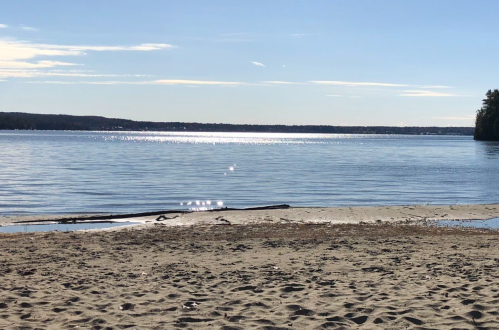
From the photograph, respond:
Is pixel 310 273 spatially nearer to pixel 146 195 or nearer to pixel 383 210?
pixel 383 210

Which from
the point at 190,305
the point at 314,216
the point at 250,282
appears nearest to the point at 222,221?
the point at 314,216

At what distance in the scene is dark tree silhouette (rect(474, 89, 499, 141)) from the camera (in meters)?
154

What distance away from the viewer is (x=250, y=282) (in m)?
11.5

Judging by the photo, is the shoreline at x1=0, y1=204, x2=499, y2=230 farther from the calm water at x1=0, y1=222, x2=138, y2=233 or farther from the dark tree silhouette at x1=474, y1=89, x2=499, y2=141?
the dark tree silhouette at x1=474, y1=89, x2=499, y2=141

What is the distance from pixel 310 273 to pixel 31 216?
1809cm

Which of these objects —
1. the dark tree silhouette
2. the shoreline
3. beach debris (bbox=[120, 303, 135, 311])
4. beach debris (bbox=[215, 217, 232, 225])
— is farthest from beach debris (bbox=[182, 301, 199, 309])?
the dark tree silhouette

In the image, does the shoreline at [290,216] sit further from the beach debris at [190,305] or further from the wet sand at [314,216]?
the beach debris at [190,305]

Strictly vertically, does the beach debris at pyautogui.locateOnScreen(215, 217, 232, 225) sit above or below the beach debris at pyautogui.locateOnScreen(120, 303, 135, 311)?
below

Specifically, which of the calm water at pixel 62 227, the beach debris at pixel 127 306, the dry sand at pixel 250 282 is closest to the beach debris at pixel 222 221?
the calm water at pixel 62 227

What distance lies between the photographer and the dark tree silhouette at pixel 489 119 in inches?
6068

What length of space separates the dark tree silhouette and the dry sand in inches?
5822

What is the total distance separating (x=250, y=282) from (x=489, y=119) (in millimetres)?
163688

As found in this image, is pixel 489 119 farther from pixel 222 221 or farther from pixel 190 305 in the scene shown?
pixel 190 305

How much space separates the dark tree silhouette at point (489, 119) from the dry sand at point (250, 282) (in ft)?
485
